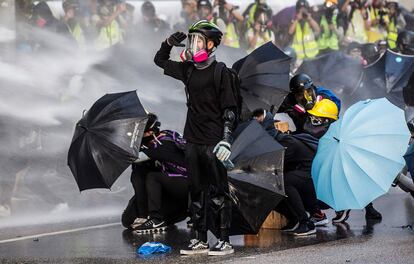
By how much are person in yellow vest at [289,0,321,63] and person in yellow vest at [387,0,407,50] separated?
2.05m

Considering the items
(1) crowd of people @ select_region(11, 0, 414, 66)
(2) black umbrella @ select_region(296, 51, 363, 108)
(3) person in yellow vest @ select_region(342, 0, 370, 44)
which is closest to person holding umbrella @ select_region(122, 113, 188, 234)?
(1) crowd of people @ select_region(11, 0, 414, 66)

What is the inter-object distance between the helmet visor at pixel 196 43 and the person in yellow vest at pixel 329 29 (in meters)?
9.63

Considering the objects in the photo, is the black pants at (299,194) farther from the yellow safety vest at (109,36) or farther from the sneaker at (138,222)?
the yellow safety vest at (109,36)

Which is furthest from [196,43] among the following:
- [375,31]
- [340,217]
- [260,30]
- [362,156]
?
[375,31]

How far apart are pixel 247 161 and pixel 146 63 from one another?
6430mm

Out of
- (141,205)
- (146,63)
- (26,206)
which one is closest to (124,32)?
(146,63)

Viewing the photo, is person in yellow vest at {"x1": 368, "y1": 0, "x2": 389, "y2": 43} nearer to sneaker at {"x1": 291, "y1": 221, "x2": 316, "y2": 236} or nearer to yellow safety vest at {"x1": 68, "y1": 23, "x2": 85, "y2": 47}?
yellow safety vest at {"x1": 68, "y1": 23, "x2": 85, "y2": 47}

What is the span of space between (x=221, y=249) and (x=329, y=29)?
410 inches

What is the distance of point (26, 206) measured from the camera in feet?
35.4

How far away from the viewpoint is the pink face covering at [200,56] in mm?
7137

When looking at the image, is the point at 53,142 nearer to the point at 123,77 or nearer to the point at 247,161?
the point at 123,77

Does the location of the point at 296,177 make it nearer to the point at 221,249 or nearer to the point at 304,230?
the point at 304,230

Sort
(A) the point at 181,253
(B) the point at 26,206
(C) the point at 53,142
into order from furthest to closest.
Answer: (C) the point at 53,142
(B) the point at 26,206
(A) the point at 181,253

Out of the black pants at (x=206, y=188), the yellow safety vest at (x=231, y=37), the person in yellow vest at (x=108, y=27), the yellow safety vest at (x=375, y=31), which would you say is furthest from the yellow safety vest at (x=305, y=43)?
the black pants at (x=206, y=188)
